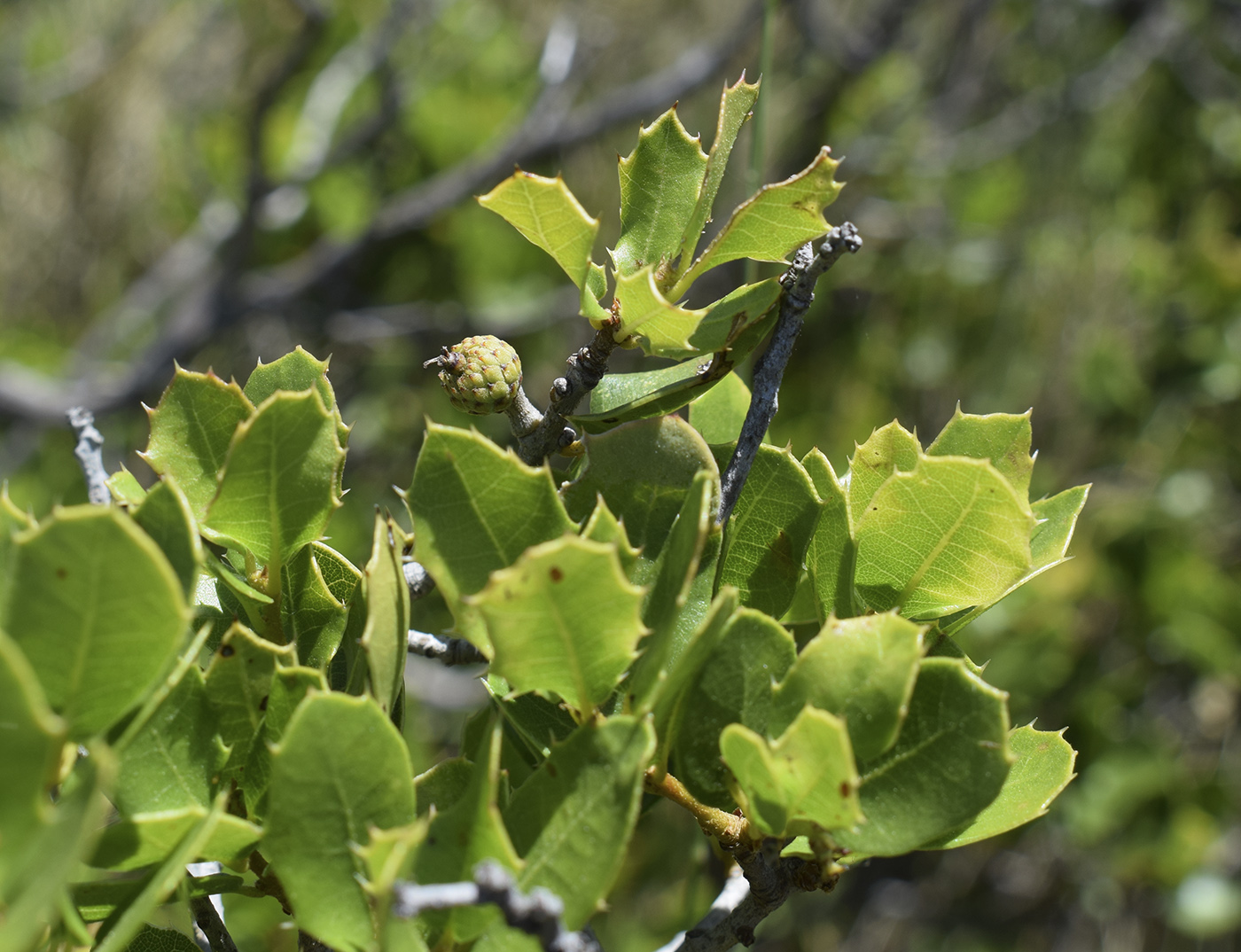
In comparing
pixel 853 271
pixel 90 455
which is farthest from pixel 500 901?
pixel 853 271

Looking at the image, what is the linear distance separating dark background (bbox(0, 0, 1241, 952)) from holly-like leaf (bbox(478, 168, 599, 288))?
1.36 meters

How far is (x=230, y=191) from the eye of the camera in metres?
2.49

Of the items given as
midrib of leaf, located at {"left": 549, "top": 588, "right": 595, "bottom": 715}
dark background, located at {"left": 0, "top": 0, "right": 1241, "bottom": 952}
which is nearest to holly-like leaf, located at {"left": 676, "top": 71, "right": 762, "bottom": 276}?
midrib of leaf, located at {"left": 549, "top": 588, "right": 595, "bottom": 715}

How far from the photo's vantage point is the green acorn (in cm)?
51

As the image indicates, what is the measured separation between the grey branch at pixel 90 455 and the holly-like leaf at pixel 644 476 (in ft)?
1.00

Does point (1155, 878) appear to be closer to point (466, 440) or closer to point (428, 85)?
point (466, 440)

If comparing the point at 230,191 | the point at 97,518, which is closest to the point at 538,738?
the point at 97,518

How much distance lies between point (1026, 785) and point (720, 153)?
33 centimetres

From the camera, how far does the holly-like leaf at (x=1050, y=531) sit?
0.50 m

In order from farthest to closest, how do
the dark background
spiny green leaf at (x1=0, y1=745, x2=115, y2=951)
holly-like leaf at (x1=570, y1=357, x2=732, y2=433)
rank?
the dark background < holly-like leaf at (x1=570, y1=357, x2=732, y2=433) < spiny green leaf at (x1=0, y1=745, x2=115, y2=951)

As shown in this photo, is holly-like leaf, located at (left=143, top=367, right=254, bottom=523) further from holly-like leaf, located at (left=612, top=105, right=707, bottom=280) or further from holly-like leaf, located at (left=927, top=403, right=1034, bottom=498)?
holly-like leaf, located at (left=927, top=403, right=1034, bottom=498)

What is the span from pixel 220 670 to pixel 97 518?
0.46 ft

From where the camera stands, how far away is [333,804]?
36 centimetres

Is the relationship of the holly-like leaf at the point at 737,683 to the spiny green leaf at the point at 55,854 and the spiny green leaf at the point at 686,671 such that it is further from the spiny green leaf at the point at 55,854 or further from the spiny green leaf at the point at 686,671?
the spiny green leaf at the point at 55,854
